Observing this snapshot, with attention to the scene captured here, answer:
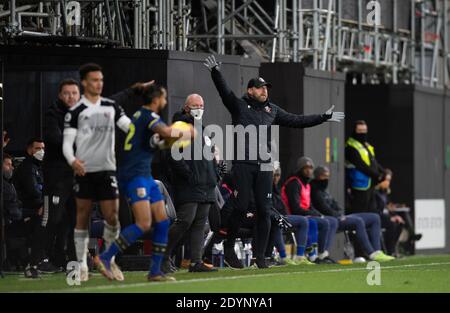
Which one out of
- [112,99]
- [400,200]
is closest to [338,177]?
[400,200]

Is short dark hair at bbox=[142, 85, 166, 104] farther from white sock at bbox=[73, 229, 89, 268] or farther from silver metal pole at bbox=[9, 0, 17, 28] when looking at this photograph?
silver metal pole at bbox=[9, 0, 17, 28]

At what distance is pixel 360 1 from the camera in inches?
1281

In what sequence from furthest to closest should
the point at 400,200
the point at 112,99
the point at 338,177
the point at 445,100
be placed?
the point at 445,100, the point at 400,200, the point at 338,177, the point at 112,99

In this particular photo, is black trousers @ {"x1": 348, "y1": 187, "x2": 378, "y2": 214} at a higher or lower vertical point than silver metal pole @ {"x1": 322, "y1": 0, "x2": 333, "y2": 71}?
lower

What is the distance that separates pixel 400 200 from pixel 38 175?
12.7 m

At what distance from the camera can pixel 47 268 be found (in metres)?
19.5

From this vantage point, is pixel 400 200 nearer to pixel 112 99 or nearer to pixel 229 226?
pixel 229 226

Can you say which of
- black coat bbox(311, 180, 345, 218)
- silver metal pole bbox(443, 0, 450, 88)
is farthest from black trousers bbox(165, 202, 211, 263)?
silver metal pole bbox(443, 0, 450, 88)

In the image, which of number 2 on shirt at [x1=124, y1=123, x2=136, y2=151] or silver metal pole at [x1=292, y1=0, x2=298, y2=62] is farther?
silver metal pole at [x1=292, y1=0, x2=298, y2=62]

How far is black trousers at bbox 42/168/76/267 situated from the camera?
1839 centimetres

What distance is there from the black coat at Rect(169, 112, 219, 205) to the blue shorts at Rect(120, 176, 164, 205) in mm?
2536

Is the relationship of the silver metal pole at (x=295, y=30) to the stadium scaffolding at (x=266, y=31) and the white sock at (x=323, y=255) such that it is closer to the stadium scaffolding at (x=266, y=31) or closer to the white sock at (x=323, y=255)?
the stadium scaffolding at (x=266, y=31)

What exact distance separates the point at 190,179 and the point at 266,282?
263cm

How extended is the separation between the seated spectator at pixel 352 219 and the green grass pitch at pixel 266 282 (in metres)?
4.53
